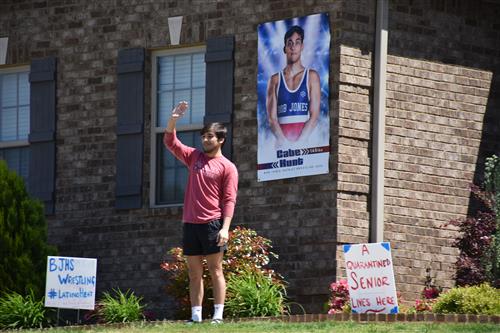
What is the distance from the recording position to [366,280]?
1481cm

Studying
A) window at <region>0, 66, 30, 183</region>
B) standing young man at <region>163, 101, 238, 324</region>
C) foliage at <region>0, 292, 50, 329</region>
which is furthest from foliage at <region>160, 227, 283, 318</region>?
window at <region>0, 66, 30, 183</region>

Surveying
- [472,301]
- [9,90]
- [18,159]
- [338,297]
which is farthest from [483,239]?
[9,90]

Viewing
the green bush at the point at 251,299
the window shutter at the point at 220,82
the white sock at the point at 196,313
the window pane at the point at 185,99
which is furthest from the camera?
the window pane at the point at 185,99

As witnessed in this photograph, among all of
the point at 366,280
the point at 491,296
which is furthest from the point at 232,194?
the point at 491,296

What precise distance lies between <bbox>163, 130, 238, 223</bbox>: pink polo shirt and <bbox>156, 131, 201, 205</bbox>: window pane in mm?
3423

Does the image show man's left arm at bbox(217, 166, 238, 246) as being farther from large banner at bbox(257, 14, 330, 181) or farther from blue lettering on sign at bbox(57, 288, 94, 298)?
large banner at bbox(257, 14, 330, 181)

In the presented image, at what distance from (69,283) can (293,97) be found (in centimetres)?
331

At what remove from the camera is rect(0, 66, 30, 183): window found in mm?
19219

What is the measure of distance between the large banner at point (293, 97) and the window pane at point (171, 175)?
3.98 ft

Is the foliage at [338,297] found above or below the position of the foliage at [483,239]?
below

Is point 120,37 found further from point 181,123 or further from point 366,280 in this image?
point 366,280

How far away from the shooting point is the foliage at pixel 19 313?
16562 mm

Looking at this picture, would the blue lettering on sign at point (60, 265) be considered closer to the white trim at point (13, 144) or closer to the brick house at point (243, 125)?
the brick house at point (243, 125)

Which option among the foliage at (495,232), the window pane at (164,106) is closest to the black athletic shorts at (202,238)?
the foliage at (495,232)
